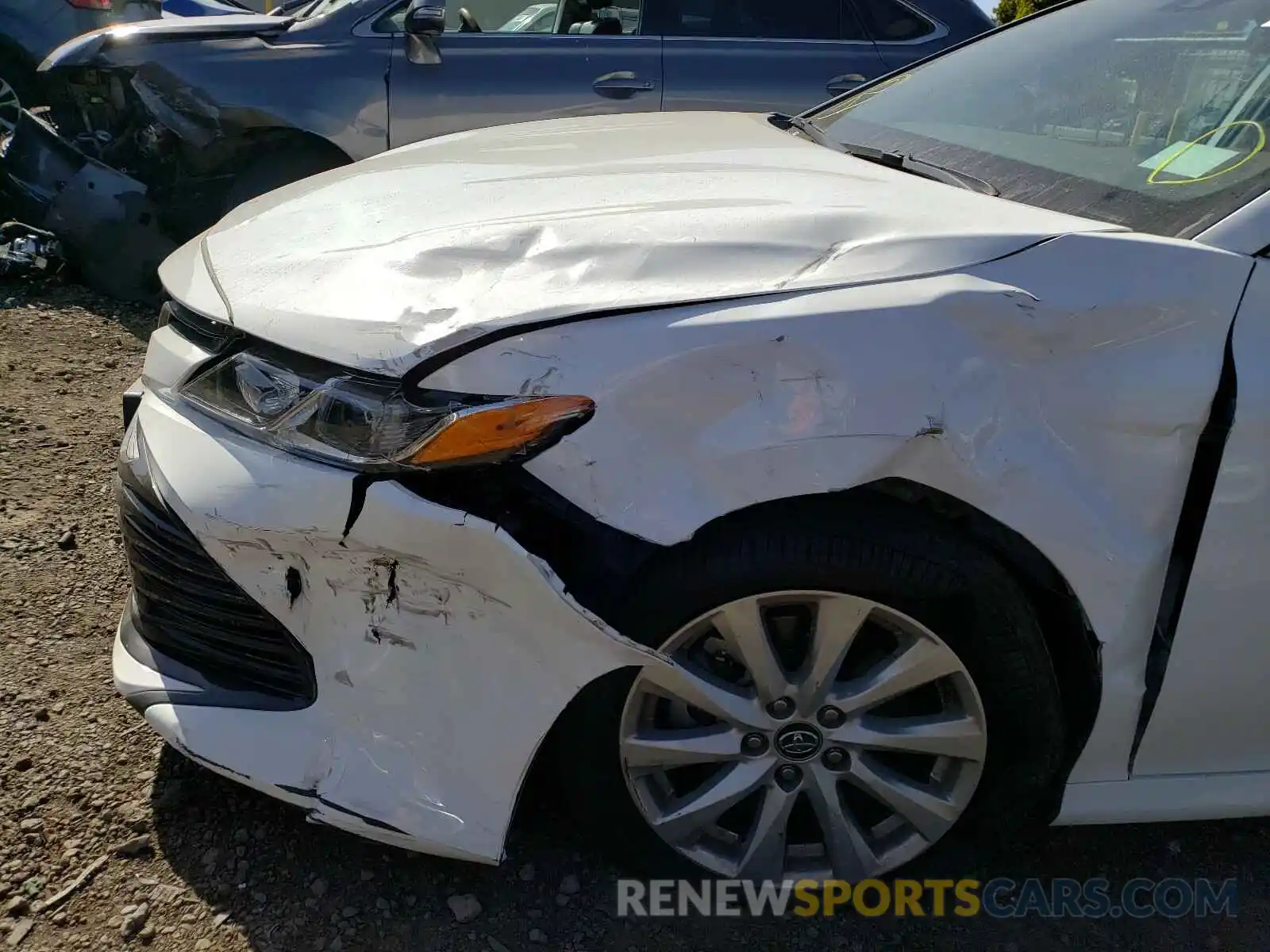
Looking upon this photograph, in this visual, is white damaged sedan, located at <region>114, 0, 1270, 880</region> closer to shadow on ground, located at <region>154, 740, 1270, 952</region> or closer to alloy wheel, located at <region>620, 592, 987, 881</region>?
alloy wheel, located at <region>620, 592, 987, 881</region>

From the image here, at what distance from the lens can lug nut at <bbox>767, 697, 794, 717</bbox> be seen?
1.72 metres

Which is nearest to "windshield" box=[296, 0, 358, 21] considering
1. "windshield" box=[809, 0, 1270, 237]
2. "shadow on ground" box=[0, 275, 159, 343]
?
"shadow on ground" box=[0, 275, 159, 343]

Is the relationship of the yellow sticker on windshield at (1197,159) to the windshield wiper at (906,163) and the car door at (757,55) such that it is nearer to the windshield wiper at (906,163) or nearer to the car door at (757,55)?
the windshield wiper at (906,163)

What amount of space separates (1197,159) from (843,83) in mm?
3360

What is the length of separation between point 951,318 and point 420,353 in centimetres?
80

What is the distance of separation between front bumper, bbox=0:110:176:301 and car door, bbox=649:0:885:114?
261cm

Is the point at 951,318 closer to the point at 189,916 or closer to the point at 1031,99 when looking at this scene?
the point at 1031,99

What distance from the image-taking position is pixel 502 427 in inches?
58.9

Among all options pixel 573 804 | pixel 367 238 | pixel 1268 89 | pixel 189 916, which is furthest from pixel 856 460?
pixel 189 916

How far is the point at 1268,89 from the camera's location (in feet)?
6.43

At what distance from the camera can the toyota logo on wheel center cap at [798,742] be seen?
175cm

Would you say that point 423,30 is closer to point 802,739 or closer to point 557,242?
point 557,242

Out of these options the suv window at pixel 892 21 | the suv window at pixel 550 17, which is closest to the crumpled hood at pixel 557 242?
the suv window at pixel 550 17

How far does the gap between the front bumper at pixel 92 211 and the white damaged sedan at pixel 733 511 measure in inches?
133
